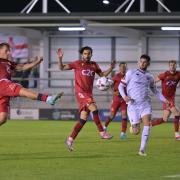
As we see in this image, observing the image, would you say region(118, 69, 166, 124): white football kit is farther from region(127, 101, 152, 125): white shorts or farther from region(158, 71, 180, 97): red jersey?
region(158, 71, 180, 97): red jersey

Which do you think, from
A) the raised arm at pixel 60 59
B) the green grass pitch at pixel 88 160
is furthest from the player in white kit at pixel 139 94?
the raised arm at pixel 60 59

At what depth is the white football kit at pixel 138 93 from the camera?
15438 mm

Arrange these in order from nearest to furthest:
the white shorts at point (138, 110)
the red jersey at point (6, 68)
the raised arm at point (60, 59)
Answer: the red jersey at point (6, 68), the white shorts at point (138, 110), the raised arm at point (60, 59)

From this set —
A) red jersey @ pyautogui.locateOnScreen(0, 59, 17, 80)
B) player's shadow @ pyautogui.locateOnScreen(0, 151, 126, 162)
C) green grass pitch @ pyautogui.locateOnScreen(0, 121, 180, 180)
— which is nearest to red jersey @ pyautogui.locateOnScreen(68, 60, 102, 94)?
green grass pitch @ pyautogui.locateOnScreen(0, 121, 180, 180)

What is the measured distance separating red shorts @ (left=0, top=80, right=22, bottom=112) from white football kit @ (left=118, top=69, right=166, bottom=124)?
246cm

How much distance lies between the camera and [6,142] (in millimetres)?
19094

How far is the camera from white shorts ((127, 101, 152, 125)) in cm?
1537

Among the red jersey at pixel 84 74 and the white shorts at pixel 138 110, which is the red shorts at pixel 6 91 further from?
the red jersey at pixel 84 74

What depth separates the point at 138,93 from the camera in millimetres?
15602

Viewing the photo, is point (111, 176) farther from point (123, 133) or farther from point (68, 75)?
point (68, 75)

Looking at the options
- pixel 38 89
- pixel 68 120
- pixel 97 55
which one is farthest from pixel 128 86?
pixel 97 55

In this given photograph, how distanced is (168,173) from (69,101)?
23693mm

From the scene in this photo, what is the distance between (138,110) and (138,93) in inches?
14.6

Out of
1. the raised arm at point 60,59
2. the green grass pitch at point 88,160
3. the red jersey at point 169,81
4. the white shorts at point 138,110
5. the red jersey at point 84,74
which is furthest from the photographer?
the red jersey at point 169,81
